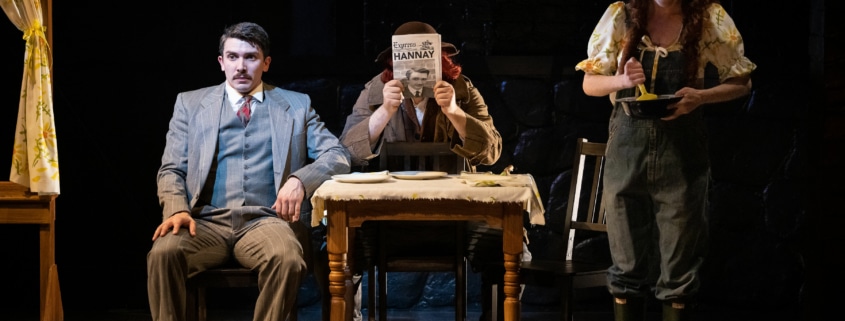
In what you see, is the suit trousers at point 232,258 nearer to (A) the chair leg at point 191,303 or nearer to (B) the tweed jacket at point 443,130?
(A) the chair leg at point 191,303

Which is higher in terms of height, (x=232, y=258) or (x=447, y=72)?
(x=447, y=72)

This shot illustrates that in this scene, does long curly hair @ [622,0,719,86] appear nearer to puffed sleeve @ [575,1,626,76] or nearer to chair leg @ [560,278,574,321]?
puffed sleeve @ [575,1,626,76]

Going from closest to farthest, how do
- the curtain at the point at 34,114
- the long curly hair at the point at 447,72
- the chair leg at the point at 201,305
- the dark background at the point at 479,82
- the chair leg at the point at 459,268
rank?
the chair leg at the point at 201,305, the chair leg at the point at 459,268, the curtain at the point at 34,114, the long curly hair at the point at 447,72, the dark background at the point at 479,82

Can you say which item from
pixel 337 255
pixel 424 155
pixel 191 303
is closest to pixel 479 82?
pixel 424 155

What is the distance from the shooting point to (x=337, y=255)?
3.61m

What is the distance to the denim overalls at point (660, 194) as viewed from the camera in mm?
3484

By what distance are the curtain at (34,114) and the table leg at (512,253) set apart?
82.3 inches

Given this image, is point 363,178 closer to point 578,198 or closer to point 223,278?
point 223,278

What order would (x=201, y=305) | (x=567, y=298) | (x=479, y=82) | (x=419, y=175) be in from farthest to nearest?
(x=479, y=82), (x=201, y=305), (x=567, y=298), (x=419, y=175)

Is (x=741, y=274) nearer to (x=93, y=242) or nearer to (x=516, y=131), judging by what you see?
(x=516, y=131)

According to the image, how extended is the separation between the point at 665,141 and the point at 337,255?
4.21 feet

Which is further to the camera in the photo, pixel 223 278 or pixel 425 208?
pixel 223 278

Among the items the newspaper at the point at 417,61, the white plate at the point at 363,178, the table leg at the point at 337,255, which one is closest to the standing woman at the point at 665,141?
the newspaper at the point at 417,61

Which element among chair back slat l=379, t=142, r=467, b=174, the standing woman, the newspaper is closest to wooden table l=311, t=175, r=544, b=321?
the standing woman
